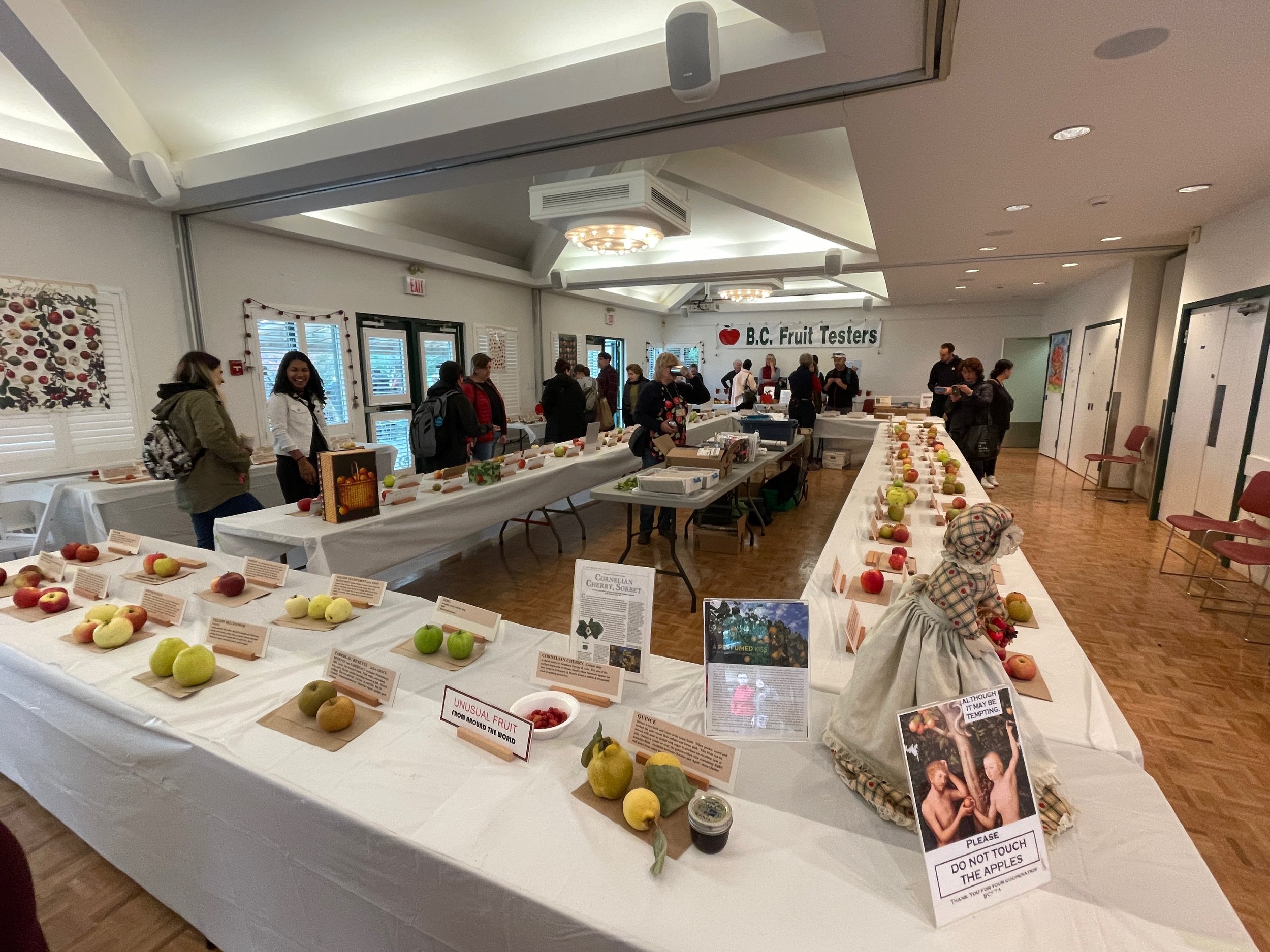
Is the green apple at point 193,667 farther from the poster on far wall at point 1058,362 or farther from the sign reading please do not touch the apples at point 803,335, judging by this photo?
the sign reading please do not touch the apples at point 803,335

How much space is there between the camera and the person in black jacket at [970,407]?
19.2 ft

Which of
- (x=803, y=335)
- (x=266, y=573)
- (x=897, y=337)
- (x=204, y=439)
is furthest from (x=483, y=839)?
(x=803, y=335)

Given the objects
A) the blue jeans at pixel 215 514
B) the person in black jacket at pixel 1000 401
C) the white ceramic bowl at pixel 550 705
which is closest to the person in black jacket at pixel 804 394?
the person in black jacket at pixel 1000 401

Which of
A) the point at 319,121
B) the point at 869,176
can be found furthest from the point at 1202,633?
the point at 319,121

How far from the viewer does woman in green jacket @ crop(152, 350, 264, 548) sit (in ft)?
8.80

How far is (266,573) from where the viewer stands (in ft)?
6.29

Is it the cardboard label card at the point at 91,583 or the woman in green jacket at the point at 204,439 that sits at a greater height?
the woman in green jacket at the point at 204,439

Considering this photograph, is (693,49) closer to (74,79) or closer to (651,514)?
(651,514)

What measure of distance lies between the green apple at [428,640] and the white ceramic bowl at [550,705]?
0.35 meters

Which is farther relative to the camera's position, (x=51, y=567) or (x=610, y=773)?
(x=51, y=567)

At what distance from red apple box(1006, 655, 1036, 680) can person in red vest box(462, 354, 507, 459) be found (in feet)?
12.9

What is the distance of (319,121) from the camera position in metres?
3.81

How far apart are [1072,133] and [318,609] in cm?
399

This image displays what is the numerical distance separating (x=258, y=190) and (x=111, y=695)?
156 inches
